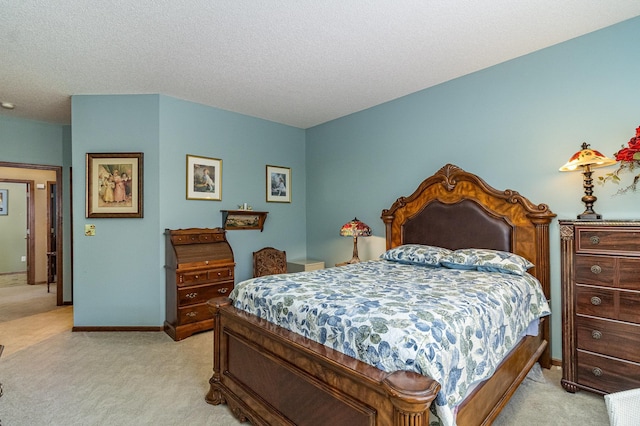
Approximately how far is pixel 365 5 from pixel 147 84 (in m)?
2.53

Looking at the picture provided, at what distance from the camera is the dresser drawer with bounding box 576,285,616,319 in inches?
86.1

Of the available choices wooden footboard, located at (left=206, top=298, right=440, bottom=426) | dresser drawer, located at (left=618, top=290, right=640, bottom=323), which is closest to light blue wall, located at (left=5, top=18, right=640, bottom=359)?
dresser drawer, located at (left=618, top=290, right=640, bottom=323)

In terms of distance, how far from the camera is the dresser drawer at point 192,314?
138 inches

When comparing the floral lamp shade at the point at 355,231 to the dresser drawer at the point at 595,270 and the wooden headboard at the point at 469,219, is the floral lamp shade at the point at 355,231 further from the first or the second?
the dresser drawer at the point at 595,270

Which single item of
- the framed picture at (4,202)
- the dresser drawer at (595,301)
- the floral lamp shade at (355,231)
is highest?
the framed picture at (4,202)

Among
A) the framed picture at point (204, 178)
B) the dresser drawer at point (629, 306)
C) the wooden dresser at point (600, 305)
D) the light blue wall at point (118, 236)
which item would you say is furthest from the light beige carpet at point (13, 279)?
the dresser drawer at point (629, 306)

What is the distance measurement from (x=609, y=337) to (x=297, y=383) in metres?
2.12

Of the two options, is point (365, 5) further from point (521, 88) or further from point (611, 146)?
point (611, 146)

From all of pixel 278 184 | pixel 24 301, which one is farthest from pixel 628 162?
pixel 24 301

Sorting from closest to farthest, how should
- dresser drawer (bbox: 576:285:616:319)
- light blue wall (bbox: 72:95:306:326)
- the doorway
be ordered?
1. dresser drawer (bbox: 576:285:616:319)
2. light blue wall (bbox: 72:95:306:326)
3. the doorway

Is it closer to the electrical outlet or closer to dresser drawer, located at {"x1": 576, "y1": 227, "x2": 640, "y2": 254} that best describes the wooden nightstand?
the electrical outlet

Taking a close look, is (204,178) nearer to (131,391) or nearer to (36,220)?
(131,391)

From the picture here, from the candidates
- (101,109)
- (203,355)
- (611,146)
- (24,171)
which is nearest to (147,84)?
(101,109)

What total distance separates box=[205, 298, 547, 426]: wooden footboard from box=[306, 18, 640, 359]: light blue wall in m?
1.35
